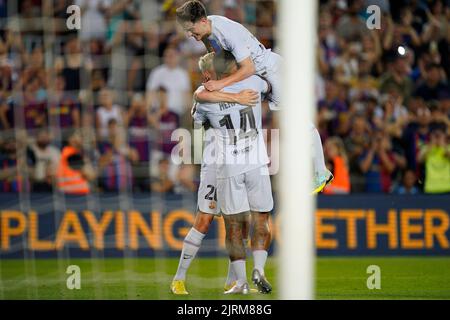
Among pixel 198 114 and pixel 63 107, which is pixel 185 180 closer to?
pixel 63 107

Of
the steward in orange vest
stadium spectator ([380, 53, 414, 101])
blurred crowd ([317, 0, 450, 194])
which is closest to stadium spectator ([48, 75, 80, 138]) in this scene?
the steward in orange vest

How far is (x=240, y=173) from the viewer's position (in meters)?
8.79

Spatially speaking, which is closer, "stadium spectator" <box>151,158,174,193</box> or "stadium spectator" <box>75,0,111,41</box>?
"stadium spectator" <box>151,158,174,193</box>

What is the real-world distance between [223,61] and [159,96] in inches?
174

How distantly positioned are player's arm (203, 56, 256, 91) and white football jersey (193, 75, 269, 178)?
5cm

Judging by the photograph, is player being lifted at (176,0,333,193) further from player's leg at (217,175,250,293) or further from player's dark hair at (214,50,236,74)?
player's leg at (217,175,250,293)

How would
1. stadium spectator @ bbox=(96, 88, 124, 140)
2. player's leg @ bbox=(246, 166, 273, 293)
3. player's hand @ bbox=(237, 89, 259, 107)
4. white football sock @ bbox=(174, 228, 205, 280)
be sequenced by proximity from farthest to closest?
1. stadium spectator @ bbox=(96, 88, 124, 140)
2. white football sock @ bbox=(174, 228, 205, 280)
3. player's leg @ bbox=(246, 166, 273, 293)
4. player's hand @ bbox=(237, 89, 259, 107)

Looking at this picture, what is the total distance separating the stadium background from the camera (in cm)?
1305

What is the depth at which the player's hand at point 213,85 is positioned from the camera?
28.3 ft

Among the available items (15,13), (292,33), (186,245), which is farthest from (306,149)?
(15,13)

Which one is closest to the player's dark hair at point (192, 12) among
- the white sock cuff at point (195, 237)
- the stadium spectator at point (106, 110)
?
the white sock cuff at point (195, 237)

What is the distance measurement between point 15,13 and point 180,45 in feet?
7.77

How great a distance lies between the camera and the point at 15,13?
14.2 m

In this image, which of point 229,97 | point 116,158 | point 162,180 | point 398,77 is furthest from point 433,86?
point 229,97
